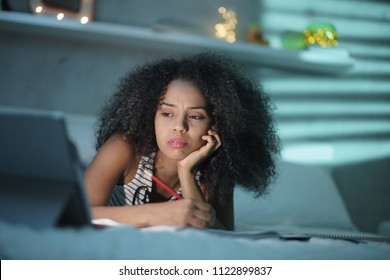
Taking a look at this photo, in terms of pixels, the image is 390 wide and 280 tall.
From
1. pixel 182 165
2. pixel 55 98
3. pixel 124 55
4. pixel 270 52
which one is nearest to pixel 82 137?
pixel 55 98

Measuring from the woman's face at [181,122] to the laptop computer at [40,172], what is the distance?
0.57 m

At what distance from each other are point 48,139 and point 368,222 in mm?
2299

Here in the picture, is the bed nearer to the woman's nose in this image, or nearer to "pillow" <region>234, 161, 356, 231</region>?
the woman's nose

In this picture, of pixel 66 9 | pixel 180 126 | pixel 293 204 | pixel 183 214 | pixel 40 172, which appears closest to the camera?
pixel 40 172

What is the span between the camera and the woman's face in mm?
1228

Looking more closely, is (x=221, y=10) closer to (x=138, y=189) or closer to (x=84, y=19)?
(x=84, y=19)

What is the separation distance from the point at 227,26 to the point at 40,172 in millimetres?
1767

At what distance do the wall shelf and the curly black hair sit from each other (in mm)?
545

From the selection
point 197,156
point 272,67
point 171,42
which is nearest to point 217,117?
point 197,156

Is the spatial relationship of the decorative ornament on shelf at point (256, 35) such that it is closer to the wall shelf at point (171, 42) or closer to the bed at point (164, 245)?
the wall shelf at point (171, 42)

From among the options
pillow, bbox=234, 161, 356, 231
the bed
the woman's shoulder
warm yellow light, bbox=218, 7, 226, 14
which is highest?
warm yellow light, bbox=218, 7, 226, 14

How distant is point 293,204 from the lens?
1933mm

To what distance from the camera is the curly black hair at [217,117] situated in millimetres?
1395

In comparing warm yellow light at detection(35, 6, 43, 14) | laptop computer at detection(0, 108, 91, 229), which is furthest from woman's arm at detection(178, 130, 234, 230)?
warm yellow light at detection(35, 6, 43, 14)
